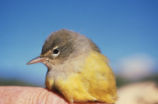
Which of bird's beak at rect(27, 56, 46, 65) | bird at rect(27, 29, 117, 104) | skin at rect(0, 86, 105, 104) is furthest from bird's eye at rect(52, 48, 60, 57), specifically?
skin at rect(0, 86, 105, 104)

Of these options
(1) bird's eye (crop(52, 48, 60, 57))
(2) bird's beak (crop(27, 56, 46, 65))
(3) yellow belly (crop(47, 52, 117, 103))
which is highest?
(1) bird's eye (crop(52, 48, 60, 57))

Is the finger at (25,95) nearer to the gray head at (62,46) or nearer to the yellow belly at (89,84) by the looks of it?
the yellow belly at (89,84)

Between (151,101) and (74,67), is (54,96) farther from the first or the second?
(151,101)

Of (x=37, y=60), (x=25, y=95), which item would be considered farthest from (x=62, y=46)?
(x=25, y=95)

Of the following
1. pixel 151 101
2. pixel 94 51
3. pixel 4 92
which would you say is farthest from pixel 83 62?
pixel 151 101

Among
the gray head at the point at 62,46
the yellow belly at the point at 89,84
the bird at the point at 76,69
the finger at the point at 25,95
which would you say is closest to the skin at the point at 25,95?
the finger at the point at 25,95

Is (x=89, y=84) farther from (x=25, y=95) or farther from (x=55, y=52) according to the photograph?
(x=25, y=95)

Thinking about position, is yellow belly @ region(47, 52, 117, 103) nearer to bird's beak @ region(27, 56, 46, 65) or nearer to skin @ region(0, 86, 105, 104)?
skin @ region(0, 86, 105, 104)

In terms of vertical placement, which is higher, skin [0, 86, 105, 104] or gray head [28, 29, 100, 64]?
gray head [28, 29, 100, 64]
